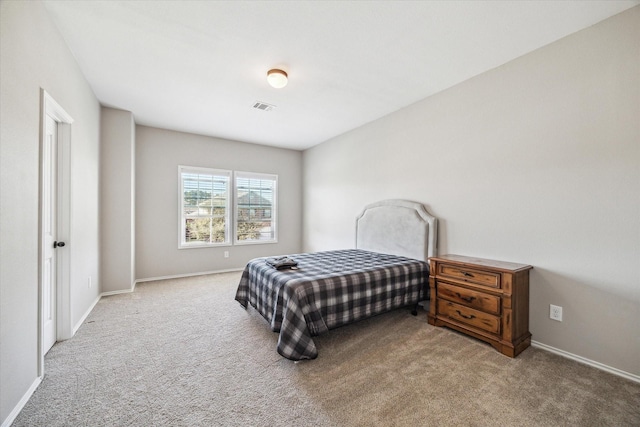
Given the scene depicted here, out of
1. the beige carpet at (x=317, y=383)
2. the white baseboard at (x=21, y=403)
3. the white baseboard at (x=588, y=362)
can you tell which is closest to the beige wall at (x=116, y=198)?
the beige carpet at (x=317, y=383)

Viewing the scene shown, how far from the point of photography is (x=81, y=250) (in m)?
2.84

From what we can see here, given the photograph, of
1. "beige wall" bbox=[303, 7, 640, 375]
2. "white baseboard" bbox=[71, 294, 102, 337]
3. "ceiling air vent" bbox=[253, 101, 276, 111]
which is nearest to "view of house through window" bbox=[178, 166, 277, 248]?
"white baseboard" bbox=[71, 294, 102, 337]

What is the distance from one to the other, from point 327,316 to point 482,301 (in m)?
1.40

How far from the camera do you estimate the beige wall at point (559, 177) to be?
1922mm

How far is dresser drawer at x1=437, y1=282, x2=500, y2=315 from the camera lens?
7.46 ft

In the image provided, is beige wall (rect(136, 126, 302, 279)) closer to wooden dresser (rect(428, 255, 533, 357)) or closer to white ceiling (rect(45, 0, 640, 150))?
white ceiling (rect(45, 0, 640, 150))

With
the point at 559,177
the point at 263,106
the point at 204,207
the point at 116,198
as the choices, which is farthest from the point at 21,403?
the point at 559,177

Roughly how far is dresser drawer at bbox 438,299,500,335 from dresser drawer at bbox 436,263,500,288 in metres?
0.27

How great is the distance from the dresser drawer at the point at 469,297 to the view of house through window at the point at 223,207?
150 inches

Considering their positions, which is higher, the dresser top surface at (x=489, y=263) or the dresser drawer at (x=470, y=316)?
the dresser top surface at (x=489, y=263)

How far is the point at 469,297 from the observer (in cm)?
245

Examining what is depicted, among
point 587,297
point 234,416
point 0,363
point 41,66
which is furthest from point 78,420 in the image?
point 587,297

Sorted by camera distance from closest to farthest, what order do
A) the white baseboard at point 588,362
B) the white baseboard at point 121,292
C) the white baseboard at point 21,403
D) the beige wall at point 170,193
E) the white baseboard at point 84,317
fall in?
1. the white baseboard at point 21,403
2. the white baseboard at point 588,362
3. the white baseboard at point 84,317
4. the white baseboard at point 121,292
5. the beige wall at point 170,193

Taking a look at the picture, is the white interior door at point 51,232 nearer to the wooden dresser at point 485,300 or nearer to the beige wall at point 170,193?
the beige wall at point 170,193
